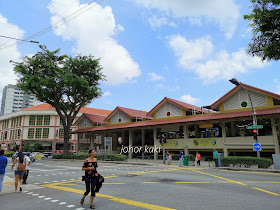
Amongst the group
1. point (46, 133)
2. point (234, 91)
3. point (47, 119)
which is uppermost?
point (47, 119)

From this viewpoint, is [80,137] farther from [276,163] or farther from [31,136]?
[276,163]

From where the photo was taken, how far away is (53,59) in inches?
1416

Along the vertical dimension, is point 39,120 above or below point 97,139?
above

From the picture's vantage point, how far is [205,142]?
2712 cm

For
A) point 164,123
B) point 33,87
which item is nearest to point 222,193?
point 164,123

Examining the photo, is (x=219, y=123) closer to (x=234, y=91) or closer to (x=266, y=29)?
(x=234, y=91)

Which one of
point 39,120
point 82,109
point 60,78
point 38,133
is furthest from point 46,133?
point 60,78

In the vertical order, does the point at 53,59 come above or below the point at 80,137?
above

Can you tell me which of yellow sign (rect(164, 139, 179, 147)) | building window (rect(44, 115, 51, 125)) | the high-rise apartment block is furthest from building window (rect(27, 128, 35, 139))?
the high-rise apartment block

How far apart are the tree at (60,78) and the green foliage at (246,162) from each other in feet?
79.0

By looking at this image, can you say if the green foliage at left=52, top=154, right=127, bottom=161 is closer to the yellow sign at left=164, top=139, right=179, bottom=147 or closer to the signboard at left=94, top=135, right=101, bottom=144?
the yellow sign at left=164, top=139, right=179, bottom=147

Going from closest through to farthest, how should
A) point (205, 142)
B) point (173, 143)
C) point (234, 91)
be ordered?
point (234, 91)
point (205, 142)
point (173, 143)

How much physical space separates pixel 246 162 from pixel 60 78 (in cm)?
2907

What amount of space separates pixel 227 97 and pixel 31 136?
53355mm
